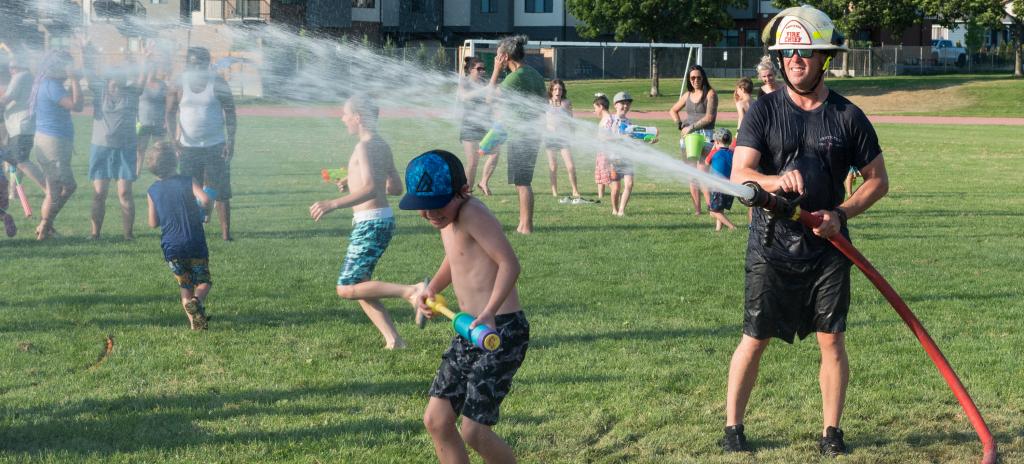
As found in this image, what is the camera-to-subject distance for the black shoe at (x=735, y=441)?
5.41 metres

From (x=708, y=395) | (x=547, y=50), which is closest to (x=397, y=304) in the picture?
(x=708, y=395)

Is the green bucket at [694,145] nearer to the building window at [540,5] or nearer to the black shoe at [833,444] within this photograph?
the black shoe at [833,444]

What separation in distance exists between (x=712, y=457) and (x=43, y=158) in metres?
9.22

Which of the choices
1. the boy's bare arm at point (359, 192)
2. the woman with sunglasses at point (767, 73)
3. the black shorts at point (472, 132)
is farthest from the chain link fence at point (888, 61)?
the boy's bare arm at point (359, 192)

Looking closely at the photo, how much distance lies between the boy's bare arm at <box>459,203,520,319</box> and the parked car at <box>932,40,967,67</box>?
2795 inches

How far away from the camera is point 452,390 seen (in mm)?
4539

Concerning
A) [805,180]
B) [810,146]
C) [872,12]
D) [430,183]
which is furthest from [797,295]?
[872,12]

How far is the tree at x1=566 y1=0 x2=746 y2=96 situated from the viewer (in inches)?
2163

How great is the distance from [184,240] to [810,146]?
468cm

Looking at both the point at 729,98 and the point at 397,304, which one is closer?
the point at 397,304

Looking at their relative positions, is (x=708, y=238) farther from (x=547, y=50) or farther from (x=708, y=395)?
(x=547, y=50)

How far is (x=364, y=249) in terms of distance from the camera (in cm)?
729

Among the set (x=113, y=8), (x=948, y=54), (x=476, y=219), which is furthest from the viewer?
(x=948, y=54)

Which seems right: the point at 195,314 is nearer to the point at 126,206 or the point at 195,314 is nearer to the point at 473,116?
the point at 126,206
